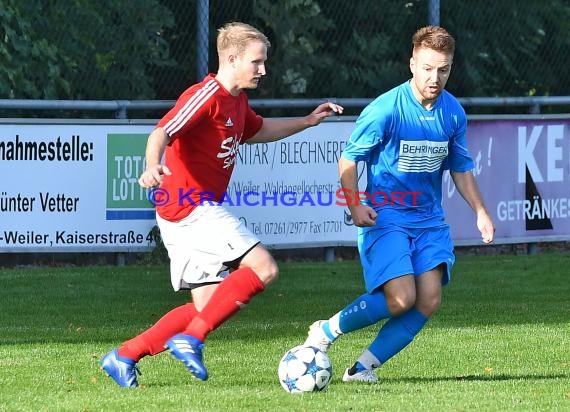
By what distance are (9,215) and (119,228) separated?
1.00 m

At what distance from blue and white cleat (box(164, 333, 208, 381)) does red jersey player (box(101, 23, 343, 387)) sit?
44 mm


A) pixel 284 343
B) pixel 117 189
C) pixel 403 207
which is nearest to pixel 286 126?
pixel 403 207

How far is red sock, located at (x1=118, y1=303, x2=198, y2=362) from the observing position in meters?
7.22

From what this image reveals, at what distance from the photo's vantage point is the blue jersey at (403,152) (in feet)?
24.7

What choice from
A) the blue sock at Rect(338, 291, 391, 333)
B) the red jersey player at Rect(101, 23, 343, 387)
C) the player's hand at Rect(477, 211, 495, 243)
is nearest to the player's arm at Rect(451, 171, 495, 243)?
the player's hand at Rect(477, 211, 495, 243)

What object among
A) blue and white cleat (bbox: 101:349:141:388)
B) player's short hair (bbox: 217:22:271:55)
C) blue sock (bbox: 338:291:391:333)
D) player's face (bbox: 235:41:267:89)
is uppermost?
player's short hair (bbox: 217:22:271:55)

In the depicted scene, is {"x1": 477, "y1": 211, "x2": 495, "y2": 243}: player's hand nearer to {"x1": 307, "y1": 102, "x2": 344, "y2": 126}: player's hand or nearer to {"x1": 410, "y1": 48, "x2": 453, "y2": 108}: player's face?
{"x1": 410, "y1": 48, "x2": 453, "y2": 108}: player's face

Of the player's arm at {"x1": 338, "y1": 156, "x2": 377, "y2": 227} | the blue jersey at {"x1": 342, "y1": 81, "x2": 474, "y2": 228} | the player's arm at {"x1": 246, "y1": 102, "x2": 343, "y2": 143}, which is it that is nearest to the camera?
the player's arm at {"x1": 338, "y1": 156, "x2": 377, "y2": 227}

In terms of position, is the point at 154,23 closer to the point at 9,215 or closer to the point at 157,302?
the point at 9,215

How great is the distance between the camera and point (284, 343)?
9164 millimetres

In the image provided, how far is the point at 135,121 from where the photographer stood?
13375 millimetres

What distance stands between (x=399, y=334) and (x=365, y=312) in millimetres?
220

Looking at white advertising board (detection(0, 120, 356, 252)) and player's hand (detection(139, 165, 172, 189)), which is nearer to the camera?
player's hand (detection(139, 165, 172, 189))

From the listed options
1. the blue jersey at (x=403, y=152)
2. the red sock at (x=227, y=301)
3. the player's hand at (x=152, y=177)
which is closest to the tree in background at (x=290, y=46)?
the blue jersey at (x=403, y=152)
